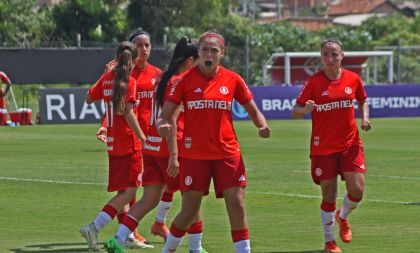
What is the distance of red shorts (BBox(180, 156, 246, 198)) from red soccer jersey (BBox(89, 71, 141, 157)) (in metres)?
1.18

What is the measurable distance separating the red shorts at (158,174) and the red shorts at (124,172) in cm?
26

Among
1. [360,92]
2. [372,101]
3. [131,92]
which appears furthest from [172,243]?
[372,101]

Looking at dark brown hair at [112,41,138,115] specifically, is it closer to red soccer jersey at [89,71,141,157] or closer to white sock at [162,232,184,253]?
red soccer jersey at [89,71,141,157]

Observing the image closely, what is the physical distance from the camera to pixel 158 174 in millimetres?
6211

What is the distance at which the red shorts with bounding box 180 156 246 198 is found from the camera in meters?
5.34

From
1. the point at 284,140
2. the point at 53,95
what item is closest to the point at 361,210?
the point at 284,140

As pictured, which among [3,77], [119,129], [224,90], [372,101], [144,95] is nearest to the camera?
[224,90]

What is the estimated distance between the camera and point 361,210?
8.76 meters

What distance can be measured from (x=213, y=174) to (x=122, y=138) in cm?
141

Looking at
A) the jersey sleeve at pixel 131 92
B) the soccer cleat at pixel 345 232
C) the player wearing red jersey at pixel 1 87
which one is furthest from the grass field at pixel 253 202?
the player wearing red jersey at pixel 1 87

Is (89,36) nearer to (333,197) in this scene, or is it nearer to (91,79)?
(91,79)

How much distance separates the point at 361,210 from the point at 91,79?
19837 mm

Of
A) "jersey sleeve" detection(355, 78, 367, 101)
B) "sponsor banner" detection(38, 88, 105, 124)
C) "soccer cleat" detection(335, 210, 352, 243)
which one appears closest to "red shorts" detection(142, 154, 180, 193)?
"soccer cleat" detection(335, 210, 352, 243)

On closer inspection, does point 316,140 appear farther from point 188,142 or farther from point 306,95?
point 188,142
